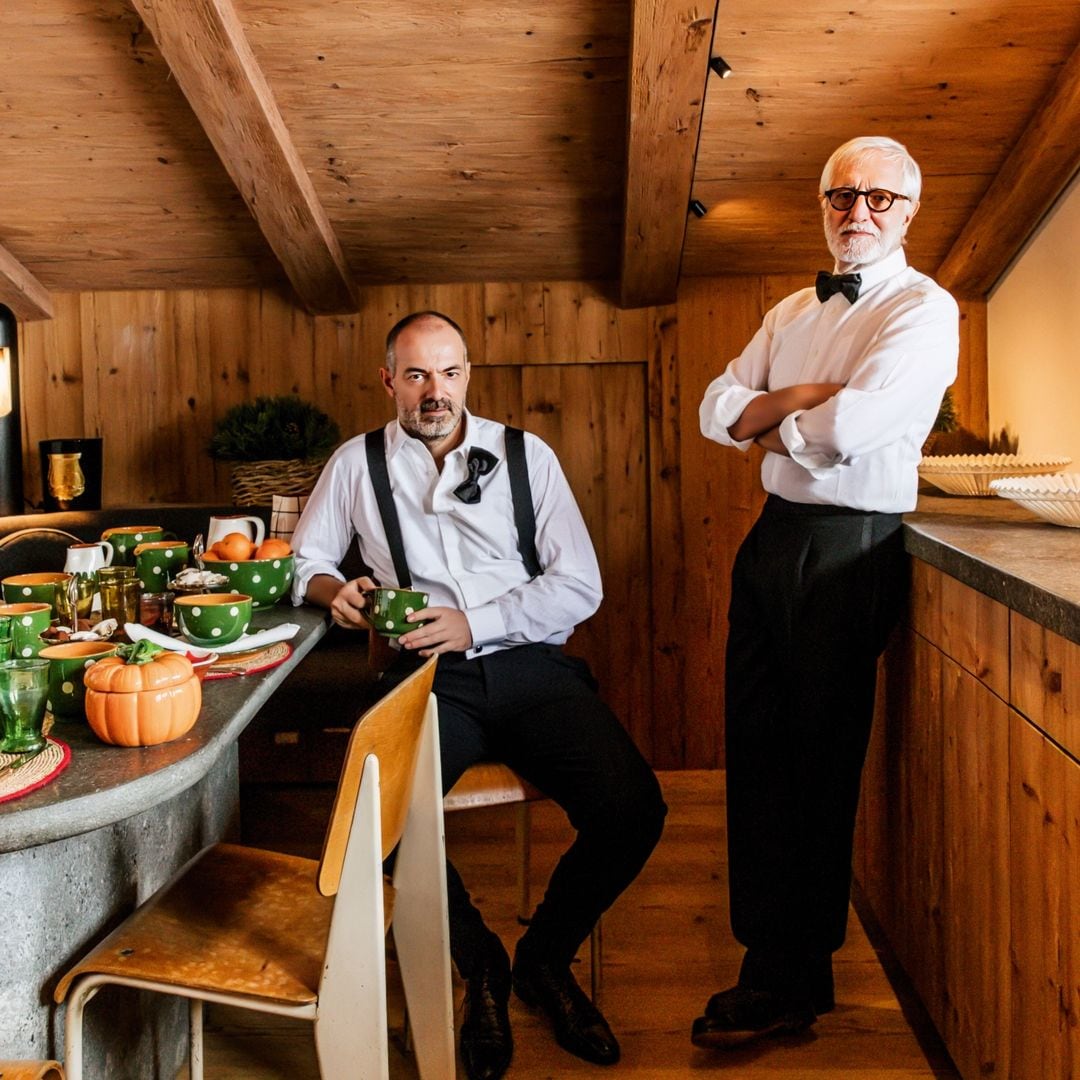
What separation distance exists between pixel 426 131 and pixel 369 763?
6.64 feet

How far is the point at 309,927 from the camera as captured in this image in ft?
5.19

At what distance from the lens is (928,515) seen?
7.48 ft

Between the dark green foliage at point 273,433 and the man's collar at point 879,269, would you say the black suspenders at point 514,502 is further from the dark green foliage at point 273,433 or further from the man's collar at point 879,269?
the dark green foliage at point 273,433

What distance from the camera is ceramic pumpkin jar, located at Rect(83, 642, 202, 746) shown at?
4.34ft

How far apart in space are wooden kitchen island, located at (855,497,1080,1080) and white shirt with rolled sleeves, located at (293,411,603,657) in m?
0.72

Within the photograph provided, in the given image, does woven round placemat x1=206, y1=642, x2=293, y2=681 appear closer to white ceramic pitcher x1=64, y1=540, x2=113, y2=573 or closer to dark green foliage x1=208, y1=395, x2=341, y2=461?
white ceramic pitcher x1=64, y1=540, x2=113, y2=573

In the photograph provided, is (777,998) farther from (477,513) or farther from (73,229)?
(73,229)

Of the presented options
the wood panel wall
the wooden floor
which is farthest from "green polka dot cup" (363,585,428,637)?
the wood panel wall

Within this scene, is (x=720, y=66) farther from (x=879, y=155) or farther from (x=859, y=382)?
(x=859, y=382)

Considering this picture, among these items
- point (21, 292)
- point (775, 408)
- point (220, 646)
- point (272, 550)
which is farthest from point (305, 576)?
point (21, 292)

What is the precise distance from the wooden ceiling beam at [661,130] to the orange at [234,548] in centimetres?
137

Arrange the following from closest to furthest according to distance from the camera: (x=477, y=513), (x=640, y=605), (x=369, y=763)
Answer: (x=369, y=763) < (x=477, y=513) < (x=640, y=605)

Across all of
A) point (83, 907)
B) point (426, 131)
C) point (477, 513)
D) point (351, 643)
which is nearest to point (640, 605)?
point (351, 643)

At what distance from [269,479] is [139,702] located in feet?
7.07
